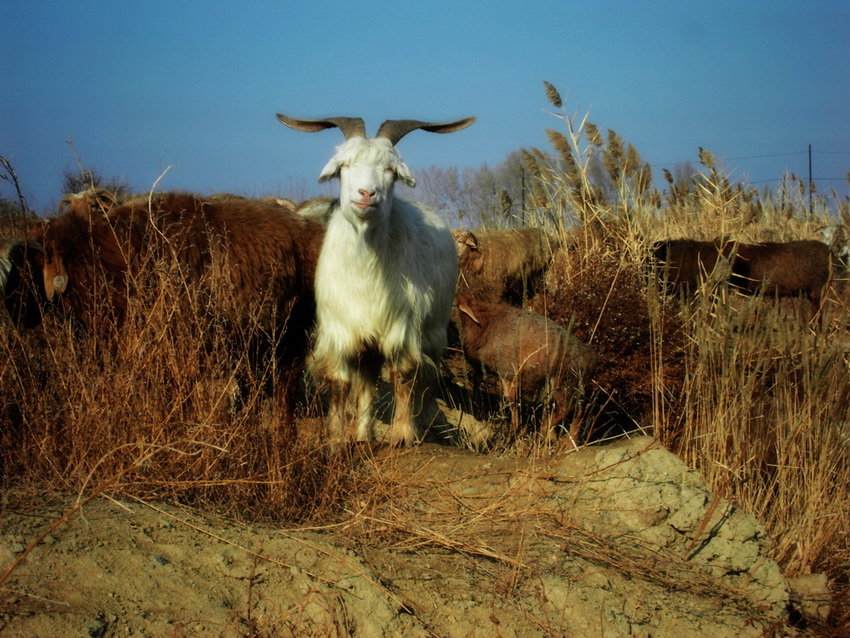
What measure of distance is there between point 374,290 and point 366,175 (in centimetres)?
93

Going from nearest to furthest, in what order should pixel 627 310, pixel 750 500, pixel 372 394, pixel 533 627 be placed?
pixel 533 627
pixel 750 500
pixel 372 394
pixel 627 310

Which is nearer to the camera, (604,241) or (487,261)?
(604,241)

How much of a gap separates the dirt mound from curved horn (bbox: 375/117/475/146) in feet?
7.82

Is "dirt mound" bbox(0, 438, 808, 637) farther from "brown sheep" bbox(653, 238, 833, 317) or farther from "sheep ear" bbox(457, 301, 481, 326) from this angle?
"brown sheep" bbox(653, 238, 833, 317)

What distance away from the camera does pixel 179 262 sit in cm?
555

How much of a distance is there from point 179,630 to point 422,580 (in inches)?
43.1

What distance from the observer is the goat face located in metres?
5.21

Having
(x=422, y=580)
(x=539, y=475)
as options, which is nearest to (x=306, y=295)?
(x=539, y=475)

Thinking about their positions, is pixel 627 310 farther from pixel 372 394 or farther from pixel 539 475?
pixel 539 475

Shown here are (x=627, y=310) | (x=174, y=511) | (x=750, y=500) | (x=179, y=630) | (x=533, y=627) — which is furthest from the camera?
(x=627, y=310)

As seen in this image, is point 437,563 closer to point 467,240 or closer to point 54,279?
point 54,279

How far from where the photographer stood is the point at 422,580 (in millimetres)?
3596

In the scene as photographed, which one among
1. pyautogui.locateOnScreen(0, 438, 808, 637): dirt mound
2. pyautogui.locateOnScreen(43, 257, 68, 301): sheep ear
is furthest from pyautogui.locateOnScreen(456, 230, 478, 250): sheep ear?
pyautogui.locateOnScreen(43, 257, 68, 301): sheep ear

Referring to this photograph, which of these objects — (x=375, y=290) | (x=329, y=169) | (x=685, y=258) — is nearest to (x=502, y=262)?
(x=685, y=258)
